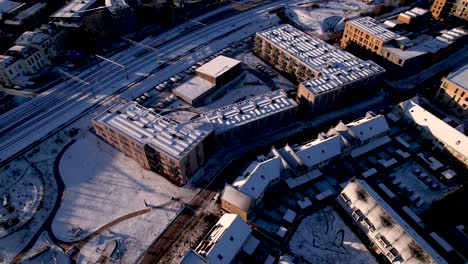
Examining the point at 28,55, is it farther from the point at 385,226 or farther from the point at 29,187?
the point at 385,226

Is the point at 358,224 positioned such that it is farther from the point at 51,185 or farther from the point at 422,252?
the point at 51,185

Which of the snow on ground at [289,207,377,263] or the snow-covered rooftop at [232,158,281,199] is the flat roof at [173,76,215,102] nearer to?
the snow-covered rooftop at [232,158,281,199]

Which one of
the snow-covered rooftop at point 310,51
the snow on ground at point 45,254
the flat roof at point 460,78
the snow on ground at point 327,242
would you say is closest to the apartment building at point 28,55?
the snow on ground at point 45,254

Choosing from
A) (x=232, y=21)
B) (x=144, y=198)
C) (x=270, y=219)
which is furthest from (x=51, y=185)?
(x=232, y=21)

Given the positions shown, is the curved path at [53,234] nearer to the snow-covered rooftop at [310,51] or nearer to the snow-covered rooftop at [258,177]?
the snow-covered rooftop at [258,177]

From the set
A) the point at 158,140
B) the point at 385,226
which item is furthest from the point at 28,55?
the point at 385,226
